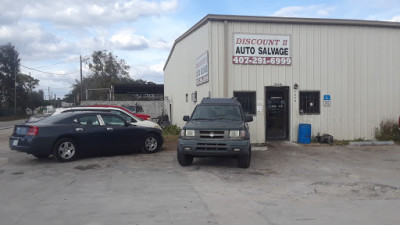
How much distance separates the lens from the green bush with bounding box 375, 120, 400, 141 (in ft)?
50.0

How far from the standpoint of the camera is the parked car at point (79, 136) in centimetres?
1004

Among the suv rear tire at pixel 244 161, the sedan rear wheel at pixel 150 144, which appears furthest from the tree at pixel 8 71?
the suv rear tire at pixel 244 161

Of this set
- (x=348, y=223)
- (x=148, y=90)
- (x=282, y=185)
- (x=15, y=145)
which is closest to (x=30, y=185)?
(x=15, y=145)

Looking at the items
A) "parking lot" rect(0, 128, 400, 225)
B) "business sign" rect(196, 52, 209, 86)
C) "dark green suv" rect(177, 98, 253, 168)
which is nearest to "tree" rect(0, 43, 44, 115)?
"business sign" rect(196, 52, 209, 86)

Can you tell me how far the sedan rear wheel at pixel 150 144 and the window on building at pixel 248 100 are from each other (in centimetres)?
→ 413

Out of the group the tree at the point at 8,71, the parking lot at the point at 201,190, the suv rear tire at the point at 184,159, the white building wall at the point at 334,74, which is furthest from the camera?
the tree at the point at 8,71

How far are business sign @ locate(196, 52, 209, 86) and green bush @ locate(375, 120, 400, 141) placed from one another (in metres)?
7.75

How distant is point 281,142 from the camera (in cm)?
1475

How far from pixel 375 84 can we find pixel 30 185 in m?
14.0

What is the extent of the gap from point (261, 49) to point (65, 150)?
27.6ft

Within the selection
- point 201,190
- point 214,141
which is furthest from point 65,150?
point 201,190

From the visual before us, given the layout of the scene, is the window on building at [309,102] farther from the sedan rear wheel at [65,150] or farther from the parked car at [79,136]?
the sedan rear wheel at [65,150]

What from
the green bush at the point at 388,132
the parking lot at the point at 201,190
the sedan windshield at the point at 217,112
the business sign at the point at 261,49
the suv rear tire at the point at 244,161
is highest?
the business sign at the point at 261,49

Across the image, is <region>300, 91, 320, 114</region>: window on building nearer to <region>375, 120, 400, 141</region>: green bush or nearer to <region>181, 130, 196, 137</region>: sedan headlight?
<region>375, 120, 400, 141</region>: green bush
